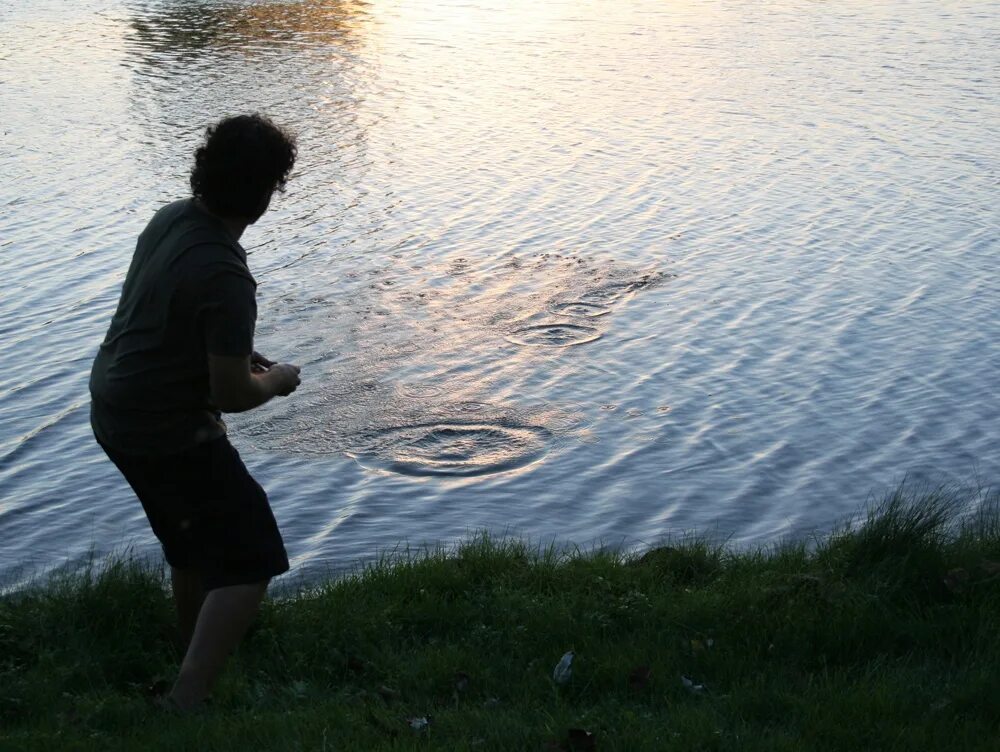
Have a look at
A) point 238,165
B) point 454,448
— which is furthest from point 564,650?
point 454,448

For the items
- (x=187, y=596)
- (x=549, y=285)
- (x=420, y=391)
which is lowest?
(x=549, y=285)

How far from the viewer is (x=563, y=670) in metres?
4.95

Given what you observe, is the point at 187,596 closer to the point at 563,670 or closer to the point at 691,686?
the point at 563,670

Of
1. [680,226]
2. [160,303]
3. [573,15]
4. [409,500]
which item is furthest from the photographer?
[573,15]

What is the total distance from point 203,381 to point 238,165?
0.71m

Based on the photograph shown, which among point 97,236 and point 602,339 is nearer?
point 602,339

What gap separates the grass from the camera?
14.3 ft

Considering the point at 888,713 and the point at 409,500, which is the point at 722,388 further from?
the point at 888,713

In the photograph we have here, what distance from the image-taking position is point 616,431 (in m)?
9.38

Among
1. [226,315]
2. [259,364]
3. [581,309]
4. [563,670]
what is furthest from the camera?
[581,309]

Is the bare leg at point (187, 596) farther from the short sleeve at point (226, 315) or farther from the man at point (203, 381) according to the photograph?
the short sleeve at point (226, 315)

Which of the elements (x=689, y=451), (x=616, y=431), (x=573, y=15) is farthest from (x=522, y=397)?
(x=573, y=15)

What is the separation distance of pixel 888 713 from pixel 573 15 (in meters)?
33.8

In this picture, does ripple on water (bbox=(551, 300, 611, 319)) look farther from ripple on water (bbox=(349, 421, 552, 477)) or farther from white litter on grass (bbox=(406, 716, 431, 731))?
white litter on grass (bbox=(406, 716, 431, 731))
